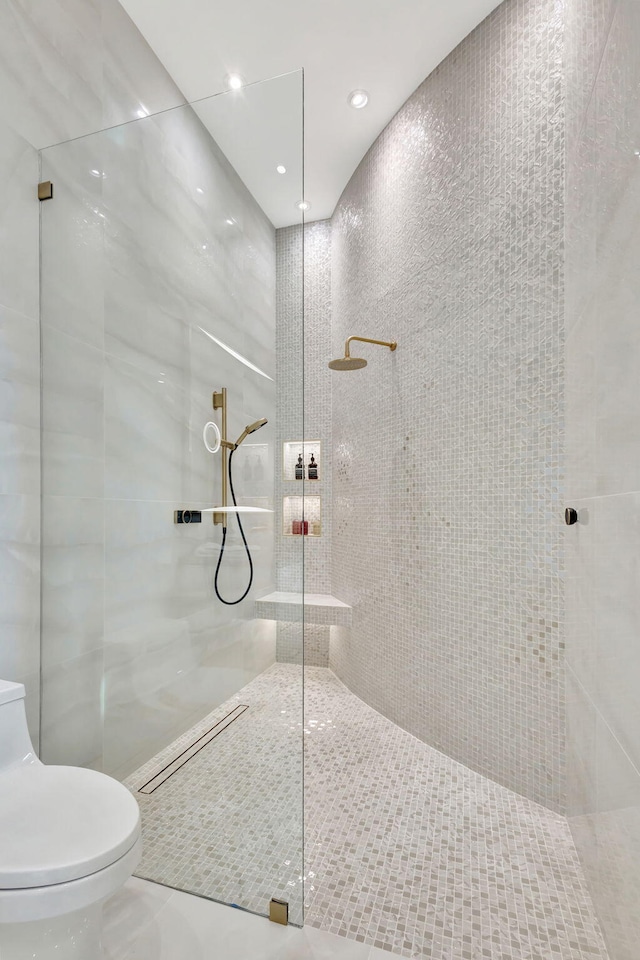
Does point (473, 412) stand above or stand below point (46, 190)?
below

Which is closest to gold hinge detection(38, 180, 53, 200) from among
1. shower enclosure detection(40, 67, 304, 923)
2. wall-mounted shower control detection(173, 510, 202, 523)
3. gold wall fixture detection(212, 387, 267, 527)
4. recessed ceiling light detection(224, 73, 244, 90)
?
shower enclosure detection(40, 67, 304, 923)

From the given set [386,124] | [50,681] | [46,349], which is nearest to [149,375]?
[46,349]

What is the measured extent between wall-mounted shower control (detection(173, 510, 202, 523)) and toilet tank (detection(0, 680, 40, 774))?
2.00 ft

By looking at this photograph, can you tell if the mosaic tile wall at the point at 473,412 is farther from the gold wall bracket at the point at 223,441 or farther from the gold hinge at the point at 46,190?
the gold hinge at the point at 46,190

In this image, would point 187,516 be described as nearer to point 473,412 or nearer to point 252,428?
point 252,428

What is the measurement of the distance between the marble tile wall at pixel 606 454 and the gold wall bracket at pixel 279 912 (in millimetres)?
780

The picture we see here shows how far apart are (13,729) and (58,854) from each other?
1.53 feet

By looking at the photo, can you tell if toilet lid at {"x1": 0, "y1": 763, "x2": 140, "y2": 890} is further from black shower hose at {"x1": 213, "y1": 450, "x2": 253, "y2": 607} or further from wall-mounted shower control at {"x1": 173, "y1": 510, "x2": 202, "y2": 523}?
wall-mounted shower control at {"x1": 173, "y1": 510, "x2": 202, "y2": 523}

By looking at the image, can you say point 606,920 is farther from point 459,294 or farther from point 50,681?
point 459,294

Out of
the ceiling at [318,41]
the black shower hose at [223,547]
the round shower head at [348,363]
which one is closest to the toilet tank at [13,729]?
the black shower hose at [223,547]

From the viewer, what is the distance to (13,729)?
1.30 metres

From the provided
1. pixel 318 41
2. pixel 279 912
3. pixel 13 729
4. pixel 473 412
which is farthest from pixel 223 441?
pixel 318 41

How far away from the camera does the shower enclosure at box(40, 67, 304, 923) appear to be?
141cm

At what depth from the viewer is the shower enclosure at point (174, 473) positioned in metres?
1.41
